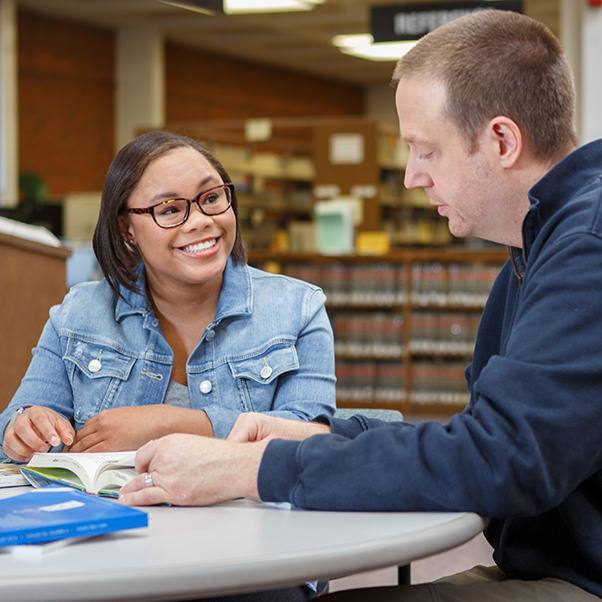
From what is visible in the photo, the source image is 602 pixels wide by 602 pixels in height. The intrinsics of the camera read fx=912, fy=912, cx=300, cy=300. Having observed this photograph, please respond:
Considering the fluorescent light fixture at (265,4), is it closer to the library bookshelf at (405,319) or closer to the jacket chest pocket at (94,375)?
the library bookshelf at (405,319)

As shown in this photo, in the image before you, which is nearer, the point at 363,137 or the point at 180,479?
the point at 180,479

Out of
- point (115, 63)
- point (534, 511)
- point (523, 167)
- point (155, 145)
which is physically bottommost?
point (534, 511)

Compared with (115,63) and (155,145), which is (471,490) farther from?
(115,63)

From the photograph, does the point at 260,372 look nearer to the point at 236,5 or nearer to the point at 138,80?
the point at 236,5

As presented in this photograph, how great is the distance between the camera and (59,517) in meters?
1.03

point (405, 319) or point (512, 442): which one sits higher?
point (512, 442)

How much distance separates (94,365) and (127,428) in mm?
367

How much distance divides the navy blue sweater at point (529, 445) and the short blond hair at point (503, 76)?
0.34ft

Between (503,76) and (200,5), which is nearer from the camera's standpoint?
(503,76)

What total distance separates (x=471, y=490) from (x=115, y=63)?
11.1 meters

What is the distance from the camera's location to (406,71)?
1336mm

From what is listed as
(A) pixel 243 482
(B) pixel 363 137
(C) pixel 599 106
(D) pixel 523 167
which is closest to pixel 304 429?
(A) pixel 243 482

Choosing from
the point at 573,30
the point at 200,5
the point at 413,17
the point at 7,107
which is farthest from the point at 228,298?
the point at 7,107

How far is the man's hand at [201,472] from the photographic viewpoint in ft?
3.87
